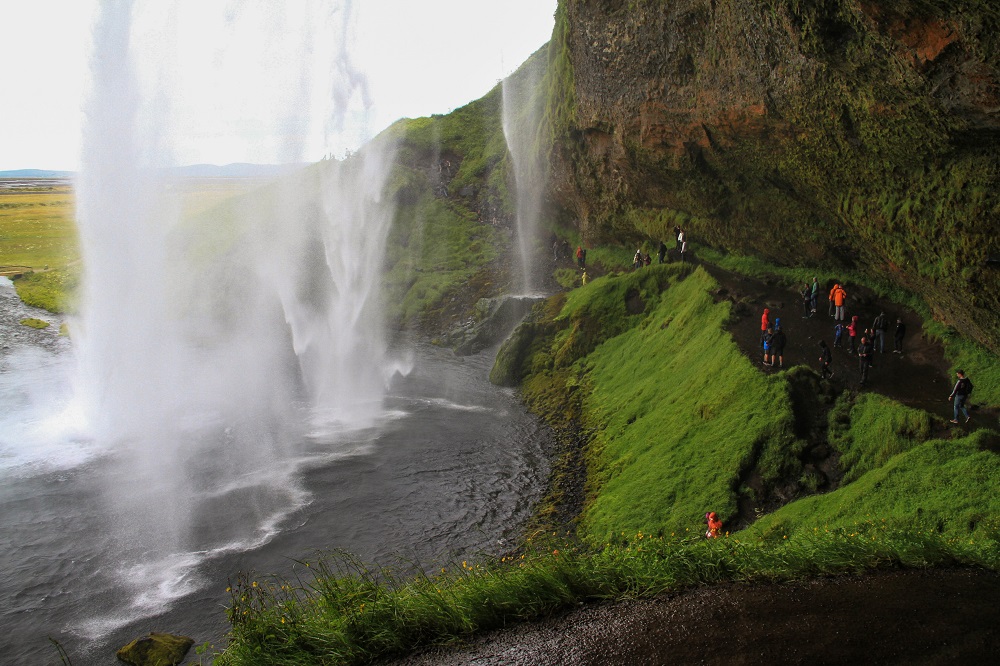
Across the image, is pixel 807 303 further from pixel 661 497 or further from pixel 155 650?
pixel 155 650

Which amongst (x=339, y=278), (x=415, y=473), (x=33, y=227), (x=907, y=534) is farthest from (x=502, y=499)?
(x=33, y=227)

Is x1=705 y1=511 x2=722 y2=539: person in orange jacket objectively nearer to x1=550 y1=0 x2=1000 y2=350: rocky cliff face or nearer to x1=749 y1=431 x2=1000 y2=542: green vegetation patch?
x1=749 y1=431 x2=1000 y2=542: green vegetation patch

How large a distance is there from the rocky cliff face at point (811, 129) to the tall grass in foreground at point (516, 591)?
1017cm

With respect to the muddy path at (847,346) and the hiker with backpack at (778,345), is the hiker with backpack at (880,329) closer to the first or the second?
the muddy path at (847,346)

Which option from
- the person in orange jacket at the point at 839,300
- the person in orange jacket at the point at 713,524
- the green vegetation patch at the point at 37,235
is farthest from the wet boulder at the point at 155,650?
the green vegetation patch at the point at 37,235

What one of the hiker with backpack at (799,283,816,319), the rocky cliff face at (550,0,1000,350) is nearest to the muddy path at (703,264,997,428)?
the hiker with backpack at (799,283,816,319)

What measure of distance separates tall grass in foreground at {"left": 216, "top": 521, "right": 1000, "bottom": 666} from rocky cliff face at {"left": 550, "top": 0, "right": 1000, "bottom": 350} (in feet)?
33.4

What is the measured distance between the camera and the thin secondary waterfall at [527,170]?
161 ft

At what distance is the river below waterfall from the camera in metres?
15.9

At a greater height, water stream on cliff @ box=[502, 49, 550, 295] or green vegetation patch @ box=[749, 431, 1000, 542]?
water stream on cliff @ box=[502, 49, 550, 295]

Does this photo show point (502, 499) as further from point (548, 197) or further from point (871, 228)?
point (548, 197)

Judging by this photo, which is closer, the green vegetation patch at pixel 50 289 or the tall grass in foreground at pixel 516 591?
the tall grass in foreground at pixel 516 591

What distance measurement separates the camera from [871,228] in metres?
22.0

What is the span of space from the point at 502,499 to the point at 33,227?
8380cm
